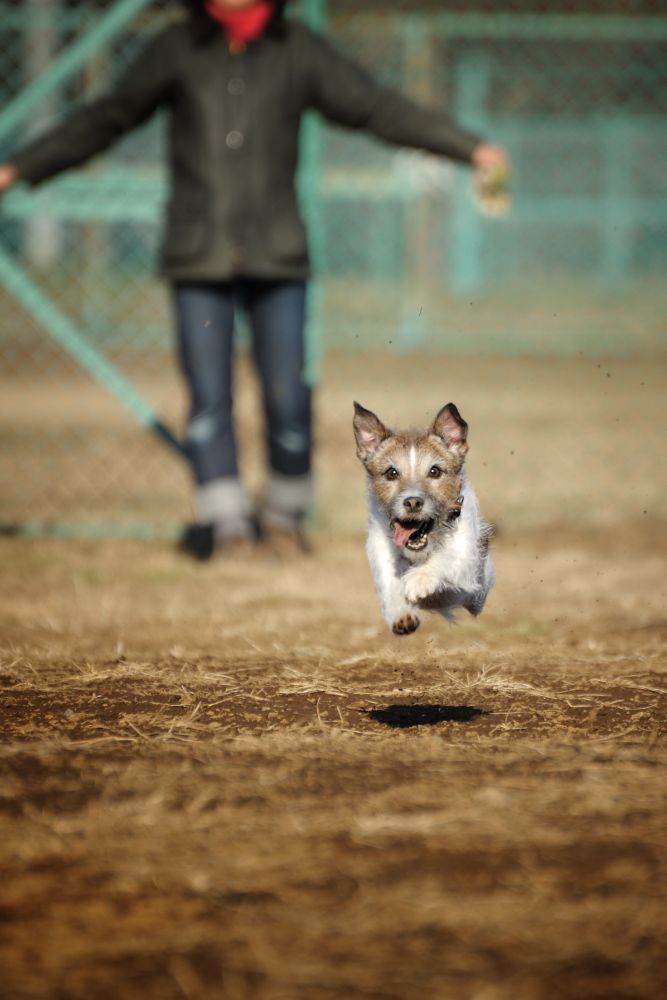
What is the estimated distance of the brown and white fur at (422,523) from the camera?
15.1 ft

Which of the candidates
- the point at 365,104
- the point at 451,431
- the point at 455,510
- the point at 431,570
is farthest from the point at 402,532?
the point at 365,104

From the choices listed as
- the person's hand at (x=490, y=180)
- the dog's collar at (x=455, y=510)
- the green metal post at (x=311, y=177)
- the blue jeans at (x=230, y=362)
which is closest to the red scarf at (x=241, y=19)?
the green metal post at (x=311, y=177)

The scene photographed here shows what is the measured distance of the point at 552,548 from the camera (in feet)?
27.7

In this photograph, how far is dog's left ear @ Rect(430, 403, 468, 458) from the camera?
4.80 meters

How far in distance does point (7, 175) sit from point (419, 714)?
3892 millimetres

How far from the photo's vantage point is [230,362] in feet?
25.2

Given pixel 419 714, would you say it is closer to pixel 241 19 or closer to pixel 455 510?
pixel 455 510

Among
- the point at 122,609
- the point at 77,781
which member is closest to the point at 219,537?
the point at 122,609

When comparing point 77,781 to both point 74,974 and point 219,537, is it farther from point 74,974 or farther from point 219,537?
point 219,537

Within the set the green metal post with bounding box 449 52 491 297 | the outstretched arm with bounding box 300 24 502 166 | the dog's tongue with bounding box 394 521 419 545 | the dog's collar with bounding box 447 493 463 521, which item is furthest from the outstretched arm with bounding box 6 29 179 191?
the green metal post with bounding box 449 52 491 297

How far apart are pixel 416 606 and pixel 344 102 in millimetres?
3697

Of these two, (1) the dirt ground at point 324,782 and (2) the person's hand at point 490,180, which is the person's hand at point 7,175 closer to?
(1) the dirt ground at point 324,782

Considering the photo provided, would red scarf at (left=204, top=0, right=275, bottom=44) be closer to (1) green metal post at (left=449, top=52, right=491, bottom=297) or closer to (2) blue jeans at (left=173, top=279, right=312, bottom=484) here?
(2) blue jeans at (left=173, top=279, right=312, bottom=484)

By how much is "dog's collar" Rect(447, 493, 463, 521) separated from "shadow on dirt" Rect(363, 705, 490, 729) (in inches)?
25.0
